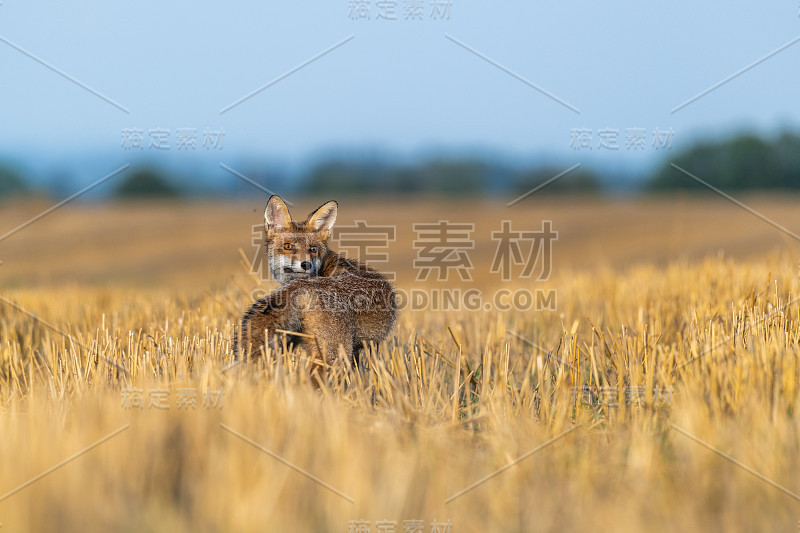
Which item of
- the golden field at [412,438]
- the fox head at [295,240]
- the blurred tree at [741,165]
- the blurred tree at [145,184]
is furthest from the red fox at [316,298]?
the blurred tree at [145,184]

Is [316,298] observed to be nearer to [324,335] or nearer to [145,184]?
[324,335]

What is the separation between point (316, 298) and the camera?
4.79 meters

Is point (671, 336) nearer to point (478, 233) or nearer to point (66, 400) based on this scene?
point (66, 400)

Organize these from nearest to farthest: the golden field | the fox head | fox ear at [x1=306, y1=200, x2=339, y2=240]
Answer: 1. the golden field
2. the fox head
3. fox ear at [x1=306, y1=200, x2=339, y2=240]

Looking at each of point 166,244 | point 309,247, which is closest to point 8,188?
point 166,244

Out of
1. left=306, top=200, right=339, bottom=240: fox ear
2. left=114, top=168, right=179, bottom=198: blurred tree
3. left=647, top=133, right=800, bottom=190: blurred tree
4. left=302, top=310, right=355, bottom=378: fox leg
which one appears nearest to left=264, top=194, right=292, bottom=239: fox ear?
left=306, top=200, right=339, bottom=240: fox ear

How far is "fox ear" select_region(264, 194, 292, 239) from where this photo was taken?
230 inches

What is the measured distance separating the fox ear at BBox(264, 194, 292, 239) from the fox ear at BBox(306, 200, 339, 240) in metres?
0.22

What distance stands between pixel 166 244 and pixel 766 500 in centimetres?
3029

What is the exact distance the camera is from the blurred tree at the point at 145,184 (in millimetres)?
72938

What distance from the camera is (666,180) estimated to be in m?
65.6

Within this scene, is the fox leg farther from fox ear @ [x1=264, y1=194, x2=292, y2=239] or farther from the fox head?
fox ear @ [x1=264, y1=194, x2=292, y2=239]

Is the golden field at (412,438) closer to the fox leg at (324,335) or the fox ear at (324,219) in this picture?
the fox leg at (324,335)

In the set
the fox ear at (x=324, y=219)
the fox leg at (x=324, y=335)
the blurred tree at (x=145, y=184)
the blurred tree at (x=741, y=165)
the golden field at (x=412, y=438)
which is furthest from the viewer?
the blurred tree at (x=145, y=184)
